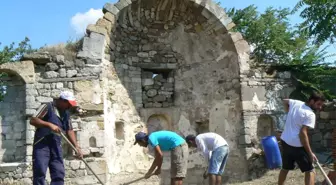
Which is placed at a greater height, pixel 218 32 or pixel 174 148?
pixel 218 32

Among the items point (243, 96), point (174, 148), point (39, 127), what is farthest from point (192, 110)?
point (39, 127)

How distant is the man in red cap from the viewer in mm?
5031

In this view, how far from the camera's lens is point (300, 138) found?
5.19m

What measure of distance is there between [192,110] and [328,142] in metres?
3.17

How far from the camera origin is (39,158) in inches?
199

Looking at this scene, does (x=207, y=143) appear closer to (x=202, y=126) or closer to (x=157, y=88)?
(x=202, y=126)

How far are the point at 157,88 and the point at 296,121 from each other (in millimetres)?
5549

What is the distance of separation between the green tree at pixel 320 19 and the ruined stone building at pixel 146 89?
3.79 feet

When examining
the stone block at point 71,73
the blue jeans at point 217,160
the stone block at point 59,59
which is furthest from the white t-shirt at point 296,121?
the stone block at point 59,59

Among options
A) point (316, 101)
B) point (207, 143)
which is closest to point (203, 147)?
point (207, 143)

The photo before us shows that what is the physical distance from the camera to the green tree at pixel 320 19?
9078 millimetres

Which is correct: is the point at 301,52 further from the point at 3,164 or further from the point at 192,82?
the point at 3,164

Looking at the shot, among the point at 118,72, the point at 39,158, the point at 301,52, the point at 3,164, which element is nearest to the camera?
the point at 39,158

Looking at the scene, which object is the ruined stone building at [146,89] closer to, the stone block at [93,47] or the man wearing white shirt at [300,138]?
the stone block at [93,47]
